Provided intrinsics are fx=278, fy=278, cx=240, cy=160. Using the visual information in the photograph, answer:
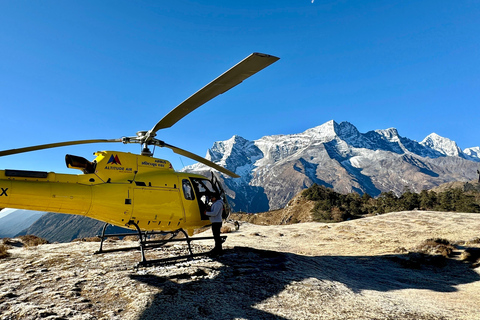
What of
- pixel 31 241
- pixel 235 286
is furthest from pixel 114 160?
pixel 31 241

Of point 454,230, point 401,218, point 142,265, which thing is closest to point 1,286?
point 142,265

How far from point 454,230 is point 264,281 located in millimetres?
17687

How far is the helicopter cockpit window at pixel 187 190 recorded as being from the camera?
984 centimetres

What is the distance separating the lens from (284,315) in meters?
5.42

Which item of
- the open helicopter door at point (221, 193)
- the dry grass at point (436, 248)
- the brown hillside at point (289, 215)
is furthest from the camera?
the brown hillside at point (289, 215)

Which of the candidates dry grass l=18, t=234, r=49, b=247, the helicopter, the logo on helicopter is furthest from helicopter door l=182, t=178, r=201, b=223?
dry grass l=18, t=234, r=49, b=247

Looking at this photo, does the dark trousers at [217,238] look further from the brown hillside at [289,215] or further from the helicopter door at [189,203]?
the brown hillside at [289,215]

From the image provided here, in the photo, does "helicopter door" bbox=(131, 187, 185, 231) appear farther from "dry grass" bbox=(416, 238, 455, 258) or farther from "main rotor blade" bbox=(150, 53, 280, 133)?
"dry grass" bbox=(416, 238, 455, 258)

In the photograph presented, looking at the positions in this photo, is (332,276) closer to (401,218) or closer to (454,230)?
(454,230)

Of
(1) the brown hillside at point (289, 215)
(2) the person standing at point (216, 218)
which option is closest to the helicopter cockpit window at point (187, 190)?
(2) the person standing at point (216, 218)

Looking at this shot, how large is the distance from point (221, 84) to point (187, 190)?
4.50 metres

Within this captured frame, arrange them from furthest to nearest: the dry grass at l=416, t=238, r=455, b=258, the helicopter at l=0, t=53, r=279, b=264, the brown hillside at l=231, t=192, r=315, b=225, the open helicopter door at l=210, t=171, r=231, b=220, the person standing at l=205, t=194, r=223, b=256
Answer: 1. the brown hillside at l=231, t=192, r=315, b=225
2. the dry grass at l=416, t=238, r=455, b=258
3. the open helicopter door at l=210, t=171, r=231, b=220
4. the person standing at l=205, t=194, r=223, b=256
5. the helicopter at l=0, t=53, r=279, b=264

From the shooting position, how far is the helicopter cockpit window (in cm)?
984

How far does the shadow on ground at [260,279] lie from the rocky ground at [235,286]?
24mm
